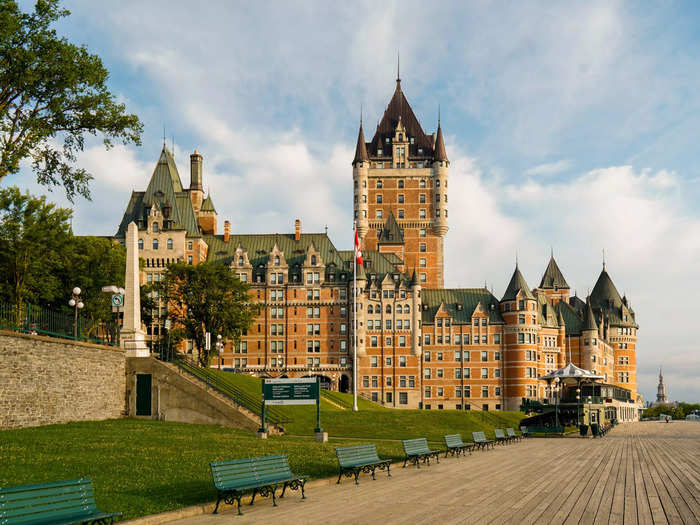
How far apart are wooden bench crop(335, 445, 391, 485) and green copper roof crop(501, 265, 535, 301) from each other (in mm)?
93567

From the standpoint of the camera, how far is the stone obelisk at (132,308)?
4259 centimetres

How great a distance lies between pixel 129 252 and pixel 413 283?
70.4 m

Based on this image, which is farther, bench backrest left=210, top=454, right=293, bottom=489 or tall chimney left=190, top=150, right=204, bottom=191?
tall chimney left=190, top=150, right=204, bottom=191

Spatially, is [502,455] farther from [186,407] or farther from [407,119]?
[407,119]

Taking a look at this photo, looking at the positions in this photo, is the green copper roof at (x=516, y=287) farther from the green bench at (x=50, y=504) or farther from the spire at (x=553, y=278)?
the green bench at (x=50, y=504)

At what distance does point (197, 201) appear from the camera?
4737 inches

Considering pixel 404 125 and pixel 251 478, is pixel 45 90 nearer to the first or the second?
pixel 251 478

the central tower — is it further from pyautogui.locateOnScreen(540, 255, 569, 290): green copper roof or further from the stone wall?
the stone wall

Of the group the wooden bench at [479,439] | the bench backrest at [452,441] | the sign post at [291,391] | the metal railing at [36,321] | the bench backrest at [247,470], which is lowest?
the wooden bench at [479,439]

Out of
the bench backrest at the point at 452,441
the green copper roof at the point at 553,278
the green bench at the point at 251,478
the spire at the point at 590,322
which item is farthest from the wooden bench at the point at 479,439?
the green copper roof at the point at 553,278

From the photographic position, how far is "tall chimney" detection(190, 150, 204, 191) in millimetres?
121375

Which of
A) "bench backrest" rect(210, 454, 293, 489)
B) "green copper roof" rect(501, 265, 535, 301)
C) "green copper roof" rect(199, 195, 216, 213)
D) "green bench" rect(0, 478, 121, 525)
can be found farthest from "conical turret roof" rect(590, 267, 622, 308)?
"green bench" rect(0, 478, 121, 525)

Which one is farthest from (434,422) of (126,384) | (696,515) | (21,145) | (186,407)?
(696,515)

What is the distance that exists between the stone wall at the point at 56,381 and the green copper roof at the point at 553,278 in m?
111
